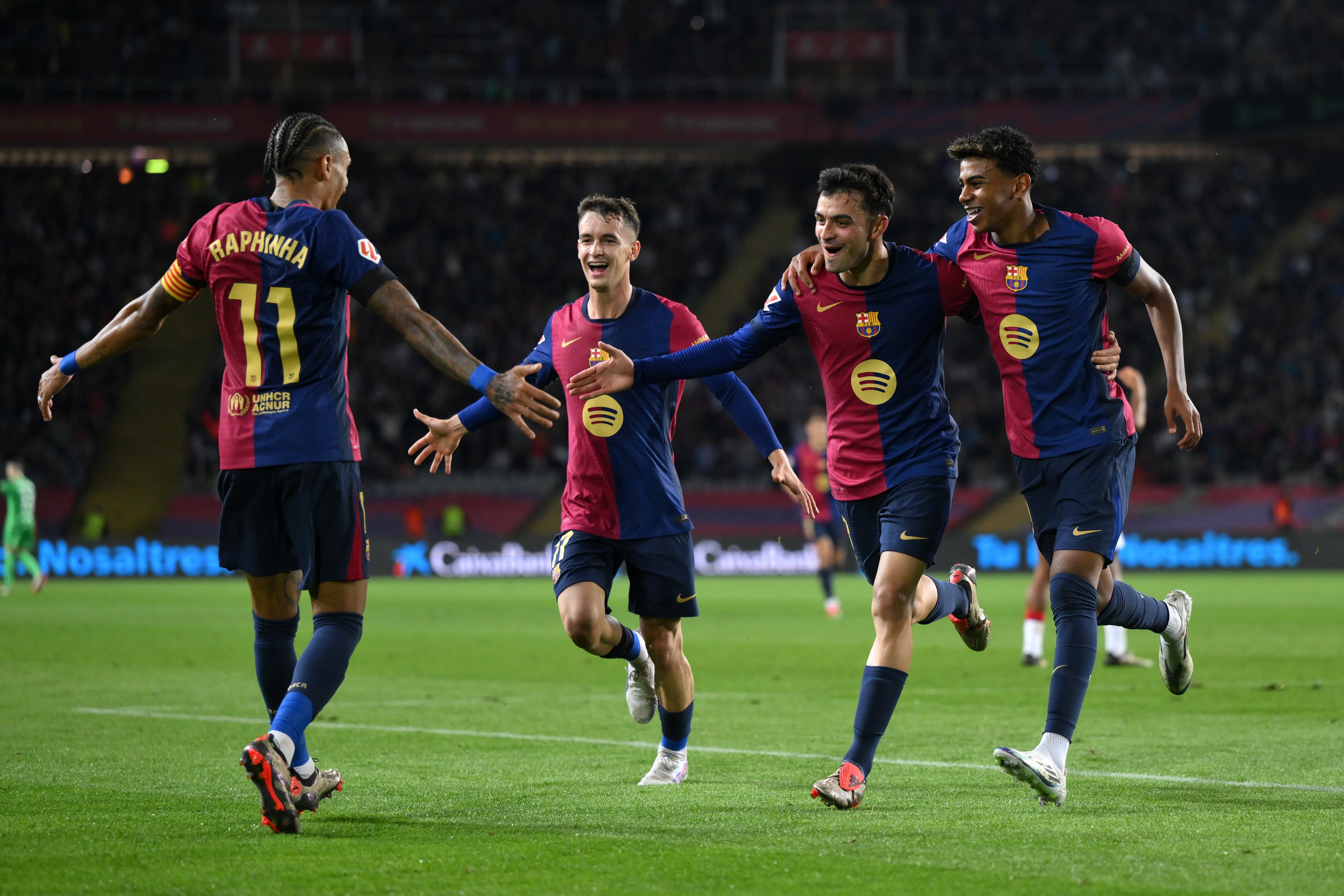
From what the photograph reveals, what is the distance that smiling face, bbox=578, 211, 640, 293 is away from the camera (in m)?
6.65

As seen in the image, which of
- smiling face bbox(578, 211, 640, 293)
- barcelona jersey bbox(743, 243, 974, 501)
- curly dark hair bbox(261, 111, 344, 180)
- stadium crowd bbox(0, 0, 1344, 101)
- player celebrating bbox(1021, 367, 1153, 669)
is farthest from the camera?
stadium crowd bbox(0, 0, 1344, 101)

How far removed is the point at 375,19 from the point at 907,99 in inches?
471

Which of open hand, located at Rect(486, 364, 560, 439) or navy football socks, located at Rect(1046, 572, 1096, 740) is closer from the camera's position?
open hand, located at Rect(486, 364, 560, 439)

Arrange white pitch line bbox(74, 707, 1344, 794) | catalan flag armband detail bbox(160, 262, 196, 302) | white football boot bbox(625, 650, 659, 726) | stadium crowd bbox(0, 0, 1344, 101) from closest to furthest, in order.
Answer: catalan flag armband detail bbox(160, 262, 196, 302), white pitch line bbox(74, 707, 1344, 794), white football boot bbox(625, 650, 659, 726), stadium crowd bbox(0, 0, 1344, 101)

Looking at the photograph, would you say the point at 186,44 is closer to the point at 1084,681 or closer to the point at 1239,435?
the point at 1239,435

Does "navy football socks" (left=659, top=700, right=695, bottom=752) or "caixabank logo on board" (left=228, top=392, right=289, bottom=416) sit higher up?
"caixabank logo on board" (left=228, top=392, right=289, bottom=416)

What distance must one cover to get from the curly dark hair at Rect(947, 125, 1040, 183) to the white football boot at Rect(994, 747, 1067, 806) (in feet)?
7.10

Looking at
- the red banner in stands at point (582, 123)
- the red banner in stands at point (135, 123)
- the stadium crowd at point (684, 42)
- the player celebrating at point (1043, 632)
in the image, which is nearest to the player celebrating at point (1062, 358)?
the player celebrating at point (1043, 632)

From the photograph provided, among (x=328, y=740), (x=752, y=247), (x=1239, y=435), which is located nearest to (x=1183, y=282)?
(x=1239, y=435)

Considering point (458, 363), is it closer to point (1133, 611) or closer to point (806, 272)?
point (806, 272)

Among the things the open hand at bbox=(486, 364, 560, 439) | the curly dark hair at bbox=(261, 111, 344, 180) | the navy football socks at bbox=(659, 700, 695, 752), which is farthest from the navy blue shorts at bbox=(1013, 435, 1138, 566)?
the curly dark hair at bbox=(261, 111, 344, 180)

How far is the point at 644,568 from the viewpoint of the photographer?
663cm

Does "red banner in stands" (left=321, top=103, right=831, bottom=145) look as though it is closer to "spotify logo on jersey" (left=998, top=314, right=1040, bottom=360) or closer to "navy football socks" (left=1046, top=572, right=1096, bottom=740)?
"spotify logo on jersey" (left=998, top=314, right=1040, bottom=360)

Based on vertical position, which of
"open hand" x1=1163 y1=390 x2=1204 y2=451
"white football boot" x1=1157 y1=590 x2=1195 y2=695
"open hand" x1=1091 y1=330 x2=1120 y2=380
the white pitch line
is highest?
"open hand" x1=1091 y1=330 x2=1120 y2=380
